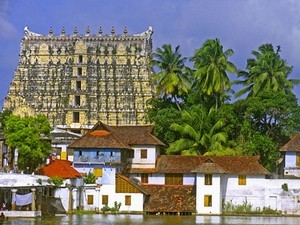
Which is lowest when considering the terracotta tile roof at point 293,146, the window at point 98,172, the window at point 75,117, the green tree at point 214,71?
the window at point 98,172

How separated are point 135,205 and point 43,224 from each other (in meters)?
15.2

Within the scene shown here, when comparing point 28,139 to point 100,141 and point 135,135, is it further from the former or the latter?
point 135,135

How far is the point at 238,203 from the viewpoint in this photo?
68.2m

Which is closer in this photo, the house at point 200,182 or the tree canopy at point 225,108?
the house at point 200,182

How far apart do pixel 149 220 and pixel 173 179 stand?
12.0 m

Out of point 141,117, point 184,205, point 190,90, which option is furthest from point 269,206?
point 141,117

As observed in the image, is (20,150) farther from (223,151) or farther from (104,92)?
(104,92)

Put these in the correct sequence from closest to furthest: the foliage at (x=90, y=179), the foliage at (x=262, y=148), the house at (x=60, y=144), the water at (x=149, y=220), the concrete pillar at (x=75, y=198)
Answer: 1. the water at (x=149, y=220)
2. the concrete pillar at (x=75, y=198)
3. the foliage at (x=90, y=179)
4. the foliage at (x=262, y=148)
5. the house at (x=60, y=144)

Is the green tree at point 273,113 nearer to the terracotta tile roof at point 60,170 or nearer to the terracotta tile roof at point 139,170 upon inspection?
the terracotta tile roof at point 139,170

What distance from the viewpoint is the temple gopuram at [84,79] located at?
345 feet

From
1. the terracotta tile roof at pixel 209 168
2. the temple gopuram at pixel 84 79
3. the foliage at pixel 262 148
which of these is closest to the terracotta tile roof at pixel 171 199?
the terracotta tile roof at pixel 209 168

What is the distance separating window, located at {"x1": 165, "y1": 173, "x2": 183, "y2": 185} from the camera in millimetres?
69812

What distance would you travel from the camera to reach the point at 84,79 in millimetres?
105938

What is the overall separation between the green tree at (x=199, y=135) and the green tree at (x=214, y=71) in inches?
152
